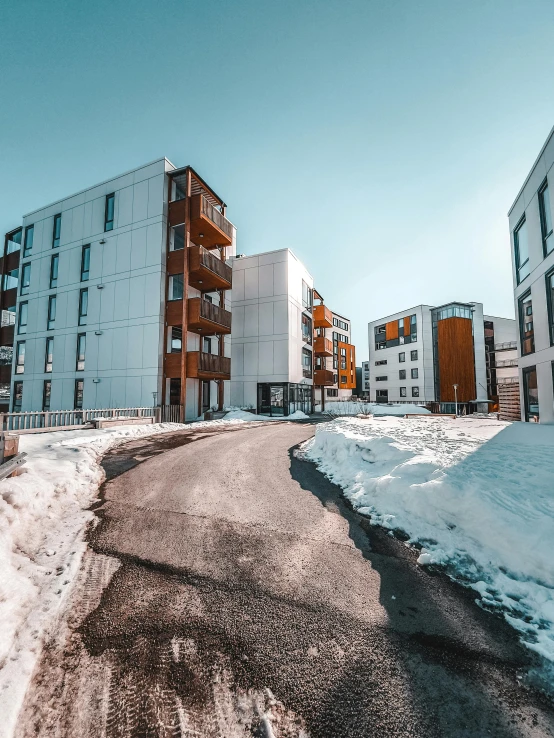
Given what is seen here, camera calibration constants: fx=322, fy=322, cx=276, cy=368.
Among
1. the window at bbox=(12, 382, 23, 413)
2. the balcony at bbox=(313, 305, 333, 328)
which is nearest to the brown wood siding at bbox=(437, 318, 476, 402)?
the balcony at bbox=(313, 305, 333, 328)

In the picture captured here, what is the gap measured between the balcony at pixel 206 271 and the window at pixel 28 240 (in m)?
17.0

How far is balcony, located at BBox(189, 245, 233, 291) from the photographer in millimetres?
22734

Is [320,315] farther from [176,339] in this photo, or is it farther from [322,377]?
[176,339]

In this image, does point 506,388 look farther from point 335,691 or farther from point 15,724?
point 15,724

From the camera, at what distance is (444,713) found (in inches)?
73.7

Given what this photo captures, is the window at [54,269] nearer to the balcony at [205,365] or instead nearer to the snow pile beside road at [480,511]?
the balcony at [205,365]

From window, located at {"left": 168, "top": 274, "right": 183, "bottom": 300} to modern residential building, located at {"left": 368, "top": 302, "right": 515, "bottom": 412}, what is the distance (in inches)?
1263

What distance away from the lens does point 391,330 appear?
49.7 m

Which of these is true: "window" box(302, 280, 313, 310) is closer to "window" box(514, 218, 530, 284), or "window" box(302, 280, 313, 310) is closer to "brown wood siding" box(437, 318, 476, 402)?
"window" box(514, 218, 530, 284)

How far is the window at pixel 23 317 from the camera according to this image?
1126 inches

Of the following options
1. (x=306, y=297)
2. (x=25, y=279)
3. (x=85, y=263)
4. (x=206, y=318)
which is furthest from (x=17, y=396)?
(x=306, y=297)

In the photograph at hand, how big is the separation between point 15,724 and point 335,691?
1840mm

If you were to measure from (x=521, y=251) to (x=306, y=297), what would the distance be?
2035 centimetres

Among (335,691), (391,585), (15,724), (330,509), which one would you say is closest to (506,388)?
(330,509)
